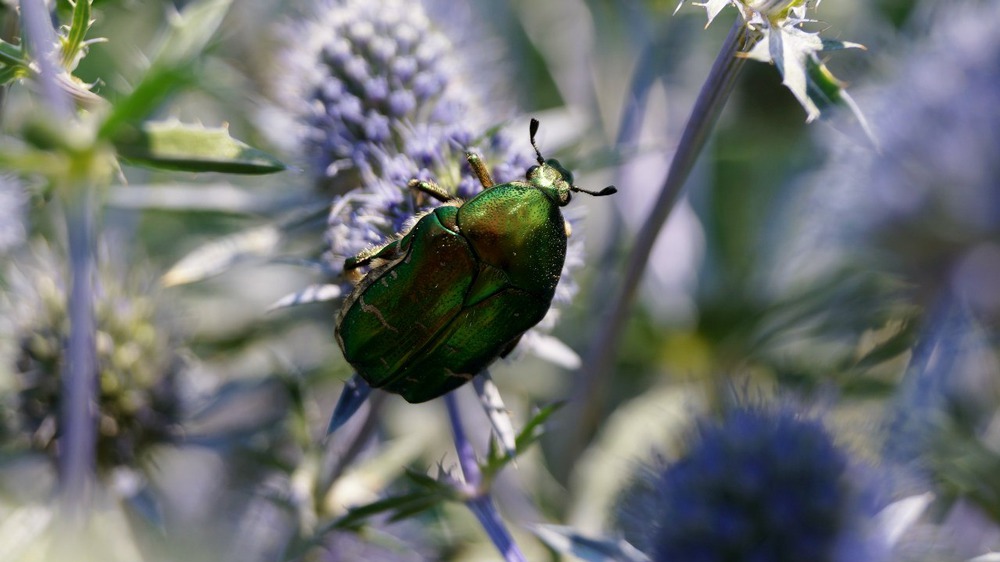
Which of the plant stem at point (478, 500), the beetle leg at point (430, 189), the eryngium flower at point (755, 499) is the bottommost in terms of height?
the eryngium flower at point (755, 499)

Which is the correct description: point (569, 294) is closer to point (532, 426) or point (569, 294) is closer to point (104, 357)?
point (532, 426)

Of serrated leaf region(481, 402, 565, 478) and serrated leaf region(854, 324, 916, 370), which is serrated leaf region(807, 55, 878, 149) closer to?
serrated leaf region(481, 402, 565, 478)

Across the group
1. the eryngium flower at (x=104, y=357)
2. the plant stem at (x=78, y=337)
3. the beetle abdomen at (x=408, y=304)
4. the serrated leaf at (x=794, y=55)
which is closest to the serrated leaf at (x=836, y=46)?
the serrated leaf at (x=794, y=55)

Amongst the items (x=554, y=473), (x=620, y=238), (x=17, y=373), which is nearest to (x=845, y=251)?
(x=620, y=238)

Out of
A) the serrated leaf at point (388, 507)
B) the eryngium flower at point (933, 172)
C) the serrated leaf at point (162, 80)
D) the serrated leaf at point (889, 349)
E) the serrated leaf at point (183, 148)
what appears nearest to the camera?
the serrated leaf at point (162, 80)

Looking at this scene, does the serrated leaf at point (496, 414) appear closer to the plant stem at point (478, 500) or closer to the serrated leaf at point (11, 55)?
the plant stem at point (478, 500)

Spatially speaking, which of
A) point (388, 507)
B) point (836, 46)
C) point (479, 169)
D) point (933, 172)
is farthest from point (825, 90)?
point (933, 172)
